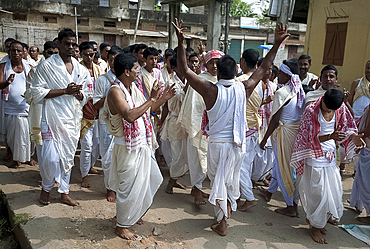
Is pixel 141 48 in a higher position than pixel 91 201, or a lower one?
higher

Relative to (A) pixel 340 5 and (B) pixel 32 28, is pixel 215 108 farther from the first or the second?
(B) pixel 32 28

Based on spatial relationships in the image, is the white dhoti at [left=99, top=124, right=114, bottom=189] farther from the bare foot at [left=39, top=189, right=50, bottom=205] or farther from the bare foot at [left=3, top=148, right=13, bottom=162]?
the bare foot at [left=3, top=148, right=13, bottom=162]

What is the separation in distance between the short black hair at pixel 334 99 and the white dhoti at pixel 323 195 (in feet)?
2.38

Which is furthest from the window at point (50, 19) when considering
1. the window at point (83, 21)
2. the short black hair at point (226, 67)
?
the short black hair at point (226, 67)

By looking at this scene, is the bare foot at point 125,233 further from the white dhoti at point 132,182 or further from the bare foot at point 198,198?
the bare foot at point 198,198

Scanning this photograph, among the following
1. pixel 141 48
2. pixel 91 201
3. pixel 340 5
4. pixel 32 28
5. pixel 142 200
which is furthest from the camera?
pixel 32 28

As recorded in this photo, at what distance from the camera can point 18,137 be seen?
221 inches

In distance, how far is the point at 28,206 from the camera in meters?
4.11

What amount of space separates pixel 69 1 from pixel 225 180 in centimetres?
3080

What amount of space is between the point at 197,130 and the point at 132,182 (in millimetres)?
1382

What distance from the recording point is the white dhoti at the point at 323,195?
144 inches

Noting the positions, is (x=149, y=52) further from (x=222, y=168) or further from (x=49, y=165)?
(x=222, y=168)

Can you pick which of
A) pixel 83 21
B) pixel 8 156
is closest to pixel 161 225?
pixel 8 156

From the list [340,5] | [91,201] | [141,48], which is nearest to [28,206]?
[91,201]
